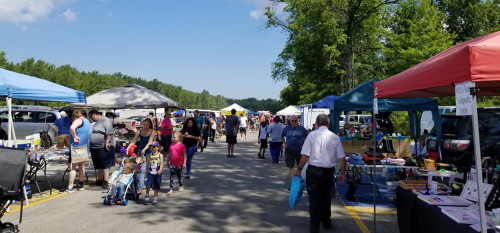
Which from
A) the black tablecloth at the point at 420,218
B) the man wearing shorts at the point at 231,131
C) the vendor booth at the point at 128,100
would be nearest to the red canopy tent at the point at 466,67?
the black tablecloth at the point at 420,218

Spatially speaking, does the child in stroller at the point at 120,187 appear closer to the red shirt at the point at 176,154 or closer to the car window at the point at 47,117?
the red shirt at the point at 176,154

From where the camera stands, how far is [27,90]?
738 centimetres

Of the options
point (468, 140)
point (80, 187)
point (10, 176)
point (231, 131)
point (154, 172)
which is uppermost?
point (231, 131)

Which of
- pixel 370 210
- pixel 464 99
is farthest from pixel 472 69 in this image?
pixel 370 210

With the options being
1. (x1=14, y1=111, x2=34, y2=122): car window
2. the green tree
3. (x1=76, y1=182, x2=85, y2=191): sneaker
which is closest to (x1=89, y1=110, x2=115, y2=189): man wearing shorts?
(x1=76, y1=182, x2=85, y2=191): sneaker

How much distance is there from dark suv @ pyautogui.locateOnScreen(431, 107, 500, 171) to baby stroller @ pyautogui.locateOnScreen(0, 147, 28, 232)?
821 centimetres

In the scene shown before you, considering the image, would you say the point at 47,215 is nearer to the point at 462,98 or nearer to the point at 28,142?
the point at 28,142

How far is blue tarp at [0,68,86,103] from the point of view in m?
6.93

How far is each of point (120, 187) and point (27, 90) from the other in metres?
2.81

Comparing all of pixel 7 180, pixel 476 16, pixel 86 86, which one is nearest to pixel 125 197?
pixel 7 180

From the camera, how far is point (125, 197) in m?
7.12

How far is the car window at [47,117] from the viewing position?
1664 centimetres

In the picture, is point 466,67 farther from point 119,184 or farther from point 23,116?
point 23,116

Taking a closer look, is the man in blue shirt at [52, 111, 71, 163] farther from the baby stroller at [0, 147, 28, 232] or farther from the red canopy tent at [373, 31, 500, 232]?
the red canopy tent at [373, 31, 500, 232]
